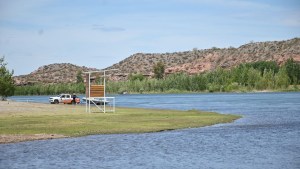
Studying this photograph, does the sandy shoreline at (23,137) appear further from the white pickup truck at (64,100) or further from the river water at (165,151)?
the white pickup truck at (64,100)

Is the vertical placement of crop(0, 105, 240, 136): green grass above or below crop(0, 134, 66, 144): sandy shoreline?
above

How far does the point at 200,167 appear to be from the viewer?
84.6 feet

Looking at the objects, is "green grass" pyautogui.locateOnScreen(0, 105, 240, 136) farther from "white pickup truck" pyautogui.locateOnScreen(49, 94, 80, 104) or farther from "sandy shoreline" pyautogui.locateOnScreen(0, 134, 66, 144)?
"white pickup truck" pyautogui.locateOnScreen(49, 94, 80, 104)

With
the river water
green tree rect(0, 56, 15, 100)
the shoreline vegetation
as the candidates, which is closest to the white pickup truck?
green tree rect(0, 56, 15, 100)

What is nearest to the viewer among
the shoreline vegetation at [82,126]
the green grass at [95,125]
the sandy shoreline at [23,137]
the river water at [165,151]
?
the river water at [165,151]

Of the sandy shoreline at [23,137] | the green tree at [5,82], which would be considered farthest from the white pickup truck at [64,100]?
the sandy shoreline at [23,137]

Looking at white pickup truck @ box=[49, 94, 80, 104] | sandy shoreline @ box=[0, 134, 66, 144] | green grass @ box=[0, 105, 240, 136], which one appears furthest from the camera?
white pickup truck @ box=[49, 94, 80, 104]

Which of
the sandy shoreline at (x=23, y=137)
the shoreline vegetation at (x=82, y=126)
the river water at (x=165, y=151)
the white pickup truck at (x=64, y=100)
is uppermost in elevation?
the white pickup truck at (x=64, y=100)

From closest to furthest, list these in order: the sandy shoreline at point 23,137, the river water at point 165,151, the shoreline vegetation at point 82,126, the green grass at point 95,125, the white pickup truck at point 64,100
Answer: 1. the river water at point 165,151
2. the sandy shoreline at point 23,137
3. the shoreline vegetation at point 82,126
4. the green grass at point 95,125
5. the white pickup truck at point 64,100

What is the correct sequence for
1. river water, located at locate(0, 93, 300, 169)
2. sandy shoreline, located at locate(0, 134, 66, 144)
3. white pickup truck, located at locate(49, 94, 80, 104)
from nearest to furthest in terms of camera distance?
1. river water, located at locate(0, 93, 300, 169)
2. sandy shoreline, located at locate(0, 134, 66, 144)
3. white pickup truck, located at locate(49, 94, 80, 104)

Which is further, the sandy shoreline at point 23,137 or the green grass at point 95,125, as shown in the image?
the green grass at point 95,125

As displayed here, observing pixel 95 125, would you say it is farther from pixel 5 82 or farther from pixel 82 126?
pixel 5 82

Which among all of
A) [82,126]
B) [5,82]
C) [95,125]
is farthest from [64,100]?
[82,126]

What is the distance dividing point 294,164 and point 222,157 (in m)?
4.10
